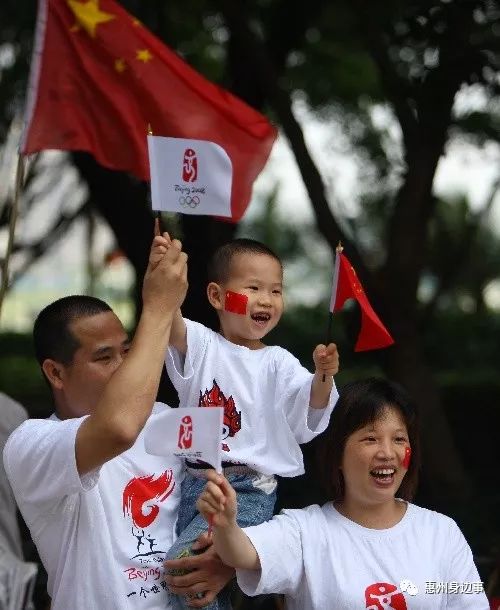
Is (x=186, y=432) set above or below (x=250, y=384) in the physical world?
below

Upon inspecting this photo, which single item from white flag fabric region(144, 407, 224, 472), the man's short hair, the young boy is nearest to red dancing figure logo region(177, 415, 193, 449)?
white flag fabric region(144, 407, 224, 472)

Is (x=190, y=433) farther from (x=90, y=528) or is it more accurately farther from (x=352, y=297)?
(x=352, y=297)

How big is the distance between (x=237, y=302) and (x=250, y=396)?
31 cm

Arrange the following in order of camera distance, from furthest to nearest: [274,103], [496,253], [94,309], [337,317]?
[496,253]
[337,317]
[274,103]
[94,309]

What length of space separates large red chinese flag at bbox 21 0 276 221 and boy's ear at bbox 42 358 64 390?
6.31ft

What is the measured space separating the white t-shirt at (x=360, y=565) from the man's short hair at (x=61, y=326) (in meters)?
0.81

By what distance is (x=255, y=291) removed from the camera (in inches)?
151

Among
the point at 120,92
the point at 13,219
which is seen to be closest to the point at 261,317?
the point at 13,219

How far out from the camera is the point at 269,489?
3.81 metres

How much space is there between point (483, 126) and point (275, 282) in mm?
4506

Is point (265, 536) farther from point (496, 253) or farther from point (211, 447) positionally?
point (496, 253)

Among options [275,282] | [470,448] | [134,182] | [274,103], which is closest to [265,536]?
[275,282]

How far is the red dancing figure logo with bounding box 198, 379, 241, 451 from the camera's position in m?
3.76

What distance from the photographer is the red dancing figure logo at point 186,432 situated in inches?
123
